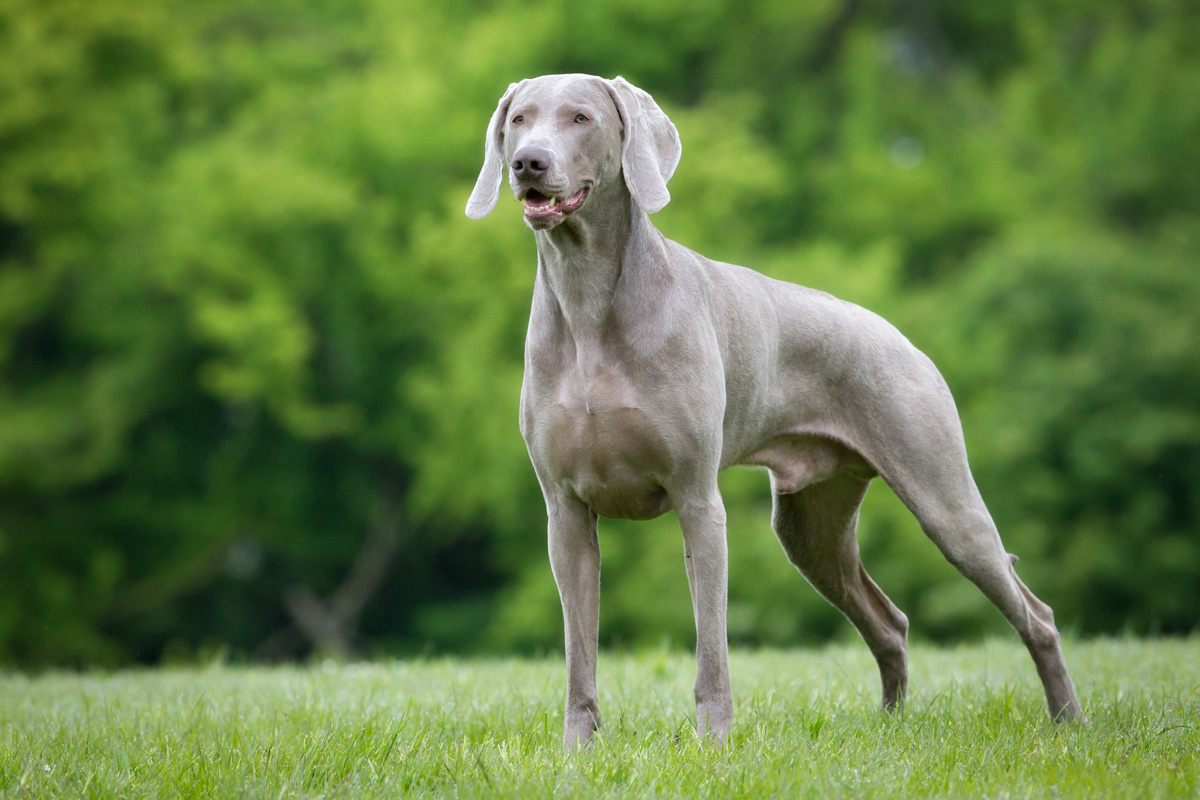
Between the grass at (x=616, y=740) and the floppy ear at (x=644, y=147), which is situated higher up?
the floppy ear at (x=644, y=147)

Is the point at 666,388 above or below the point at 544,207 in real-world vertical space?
below

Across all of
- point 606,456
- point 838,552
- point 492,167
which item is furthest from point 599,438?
point 838,552

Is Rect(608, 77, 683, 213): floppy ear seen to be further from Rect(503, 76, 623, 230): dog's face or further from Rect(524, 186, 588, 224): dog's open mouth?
Rect(524, 186, 588, 224): dog's open mouth

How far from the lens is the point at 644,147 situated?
4.24 meters

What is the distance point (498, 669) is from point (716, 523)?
11.1 feet

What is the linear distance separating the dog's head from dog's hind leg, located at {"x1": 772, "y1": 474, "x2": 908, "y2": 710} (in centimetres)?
157

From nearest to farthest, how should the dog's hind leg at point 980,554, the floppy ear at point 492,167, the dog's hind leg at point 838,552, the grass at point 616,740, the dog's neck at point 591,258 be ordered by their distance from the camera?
1. the grass at point 616,740
2. the dog's neck at point 591,258
3. the floppy ear at point 492,167
4. the dog's hind leg at point 980,554
5. the dog's hind leg at point 838,552

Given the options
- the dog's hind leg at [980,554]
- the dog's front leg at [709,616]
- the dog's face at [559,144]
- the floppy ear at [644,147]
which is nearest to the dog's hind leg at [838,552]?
the dog's hind leg at [980,554]

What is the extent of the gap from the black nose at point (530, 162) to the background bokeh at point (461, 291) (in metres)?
13.2

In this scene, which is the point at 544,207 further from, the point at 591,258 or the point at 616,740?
the point at 616,740

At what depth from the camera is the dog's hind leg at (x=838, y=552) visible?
205 inches

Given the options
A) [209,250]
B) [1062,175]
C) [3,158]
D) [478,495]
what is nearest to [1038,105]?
[1062,175]

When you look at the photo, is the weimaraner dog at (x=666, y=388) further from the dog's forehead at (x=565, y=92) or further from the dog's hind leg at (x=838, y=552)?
the dog's hind leg at (x=838, y=552)

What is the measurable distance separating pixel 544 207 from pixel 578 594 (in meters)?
1.32
